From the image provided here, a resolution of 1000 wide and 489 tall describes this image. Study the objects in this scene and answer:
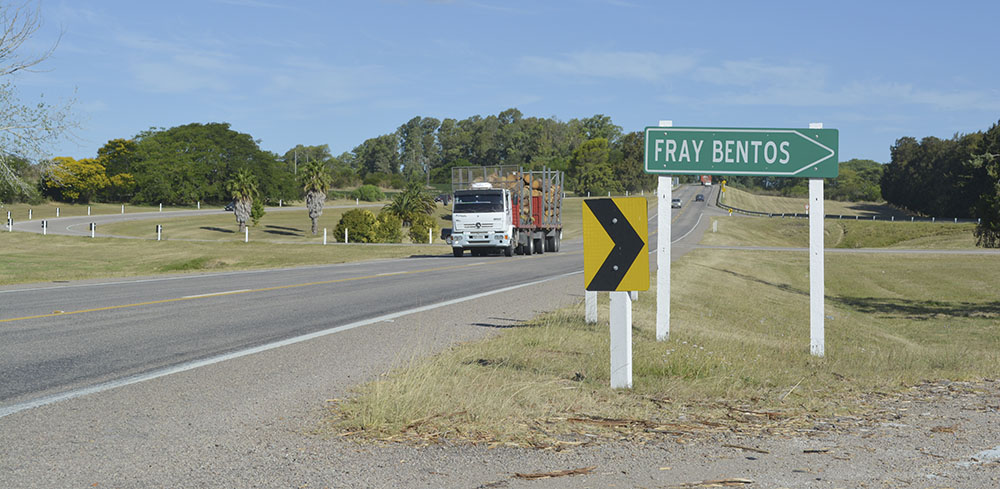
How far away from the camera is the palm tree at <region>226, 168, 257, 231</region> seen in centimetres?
7231

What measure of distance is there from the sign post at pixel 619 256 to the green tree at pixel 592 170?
139 meters

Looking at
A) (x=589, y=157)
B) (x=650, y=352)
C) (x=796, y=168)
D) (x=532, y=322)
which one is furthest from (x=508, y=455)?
(x=589, y=157)

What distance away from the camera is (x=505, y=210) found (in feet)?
106

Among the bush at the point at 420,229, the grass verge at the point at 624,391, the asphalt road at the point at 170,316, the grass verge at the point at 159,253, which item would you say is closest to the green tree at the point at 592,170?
the bush at the point at 420,229

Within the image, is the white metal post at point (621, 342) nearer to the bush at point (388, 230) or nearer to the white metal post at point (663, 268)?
the white metal post at point (663, 268)

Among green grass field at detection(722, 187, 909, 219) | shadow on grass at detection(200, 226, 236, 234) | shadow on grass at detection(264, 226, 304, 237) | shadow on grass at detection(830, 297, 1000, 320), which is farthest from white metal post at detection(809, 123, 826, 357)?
green grass field at detection(722, 187, 909, 219)

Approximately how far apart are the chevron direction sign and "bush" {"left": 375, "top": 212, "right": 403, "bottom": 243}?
171 ft

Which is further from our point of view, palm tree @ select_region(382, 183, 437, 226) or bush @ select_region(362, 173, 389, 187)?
bush @ select_region(362, 173, 389, 187)

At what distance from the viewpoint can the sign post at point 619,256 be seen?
6695 mm

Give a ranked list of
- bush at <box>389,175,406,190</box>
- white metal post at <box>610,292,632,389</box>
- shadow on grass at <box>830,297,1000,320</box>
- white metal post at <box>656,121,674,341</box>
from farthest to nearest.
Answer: bush at <box>389,175,406,190</box>, shadow on grass at <box>830,297,1000,320</box>, white metal post at <box>656,121,674,341</box>, white metal post at <box>610,292,632,389</box>

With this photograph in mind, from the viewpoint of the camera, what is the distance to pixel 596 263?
22.2 ft

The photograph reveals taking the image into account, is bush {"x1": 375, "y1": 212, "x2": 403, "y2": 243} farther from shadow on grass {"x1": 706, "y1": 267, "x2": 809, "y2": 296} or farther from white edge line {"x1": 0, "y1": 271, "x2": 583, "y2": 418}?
white edge line {"x1": 0, "y1": 271, "x2": 583, "y2": 418}

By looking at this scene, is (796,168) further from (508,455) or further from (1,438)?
(1,438)

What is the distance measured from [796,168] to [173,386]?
701cm
